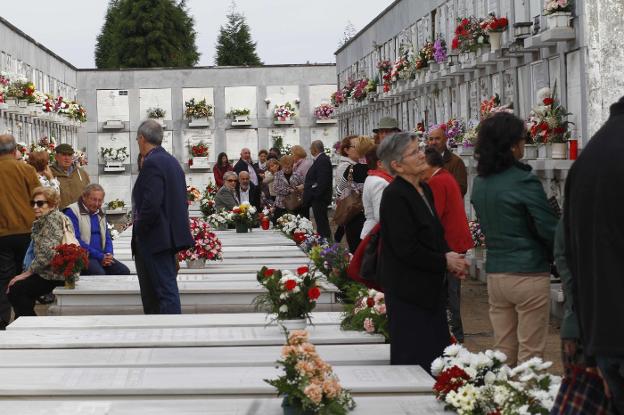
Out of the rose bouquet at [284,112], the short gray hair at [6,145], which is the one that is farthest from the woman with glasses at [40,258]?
the rose bouquet at [284,112]

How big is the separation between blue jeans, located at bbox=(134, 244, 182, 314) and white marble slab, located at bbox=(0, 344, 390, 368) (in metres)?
1.84

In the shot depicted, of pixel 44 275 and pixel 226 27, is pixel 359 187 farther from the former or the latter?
pixel 226 27

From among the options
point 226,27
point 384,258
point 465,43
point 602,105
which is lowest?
point 384,258

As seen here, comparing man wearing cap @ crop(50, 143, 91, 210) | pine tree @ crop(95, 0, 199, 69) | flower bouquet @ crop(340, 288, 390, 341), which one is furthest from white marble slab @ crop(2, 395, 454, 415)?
pine tree @ crop(95, 0, 199, 69)

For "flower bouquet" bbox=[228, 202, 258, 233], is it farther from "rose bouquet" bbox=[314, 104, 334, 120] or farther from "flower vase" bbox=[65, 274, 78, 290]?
"rose bouquet" bbox=[314, 104, 334, 120]

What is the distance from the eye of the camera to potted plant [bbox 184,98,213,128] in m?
37.7

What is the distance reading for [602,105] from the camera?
11211mm

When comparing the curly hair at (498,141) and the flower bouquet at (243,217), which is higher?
the curly hair at (498,141)

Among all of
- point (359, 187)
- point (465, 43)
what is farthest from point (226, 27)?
point (359, 187)

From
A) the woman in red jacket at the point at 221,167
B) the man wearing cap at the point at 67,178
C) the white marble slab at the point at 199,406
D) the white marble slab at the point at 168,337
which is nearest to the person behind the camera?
the white marble slab at the point at 199,406

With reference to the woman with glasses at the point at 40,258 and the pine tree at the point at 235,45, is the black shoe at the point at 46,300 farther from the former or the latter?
the pine tree at the point at 235,45

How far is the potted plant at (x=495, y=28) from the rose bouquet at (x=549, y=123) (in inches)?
90.0

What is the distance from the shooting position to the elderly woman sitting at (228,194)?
58.9 ft

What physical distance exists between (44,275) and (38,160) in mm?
2767
